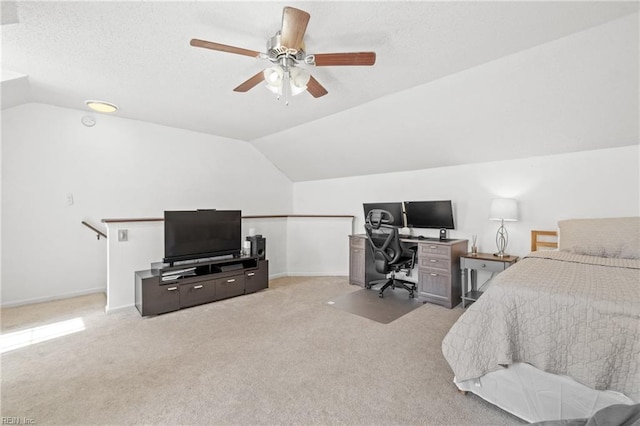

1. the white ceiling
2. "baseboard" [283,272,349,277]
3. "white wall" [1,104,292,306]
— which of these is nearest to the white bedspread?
the white ceiling

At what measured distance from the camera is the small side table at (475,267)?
10.7ft

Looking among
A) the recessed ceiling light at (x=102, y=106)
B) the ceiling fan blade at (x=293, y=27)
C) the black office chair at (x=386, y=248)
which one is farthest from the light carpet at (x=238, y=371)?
the recessed ceiling light at (x=102, y=106)

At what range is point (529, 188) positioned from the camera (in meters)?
3.43

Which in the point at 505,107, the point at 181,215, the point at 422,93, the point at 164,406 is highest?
the point at 422,93

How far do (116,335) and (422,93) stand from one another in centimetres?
408

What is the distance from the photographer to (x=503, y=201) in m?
3.37

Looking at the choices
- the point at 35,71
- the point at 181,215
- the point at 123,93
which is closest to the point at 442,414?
the point at 181,215

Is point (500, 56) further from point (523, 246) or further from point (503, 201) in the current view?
point (523, 246)

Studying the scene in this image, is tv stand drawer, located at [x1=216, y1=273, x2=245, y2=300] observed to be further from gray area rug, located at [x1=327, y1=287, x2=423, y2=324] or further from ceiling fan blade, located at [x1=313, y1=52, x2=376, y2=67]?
ceiling fan blade, located at [x1=313, y1=52, x2=376, y2=67]

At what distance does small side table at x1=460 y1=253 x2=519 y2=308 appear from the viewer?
128 inches

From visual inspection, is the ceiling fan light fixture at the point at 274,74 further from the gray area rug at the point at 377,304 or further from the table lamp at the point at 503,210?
the table lamp at the point at 503,210

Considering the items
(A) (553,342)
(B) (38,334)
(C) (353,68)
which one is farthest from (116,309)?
(A) (553,342)

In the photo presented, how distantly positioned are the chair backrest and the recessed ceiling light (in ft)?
12.1

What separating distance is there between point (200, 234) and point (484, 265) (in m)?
3.67
